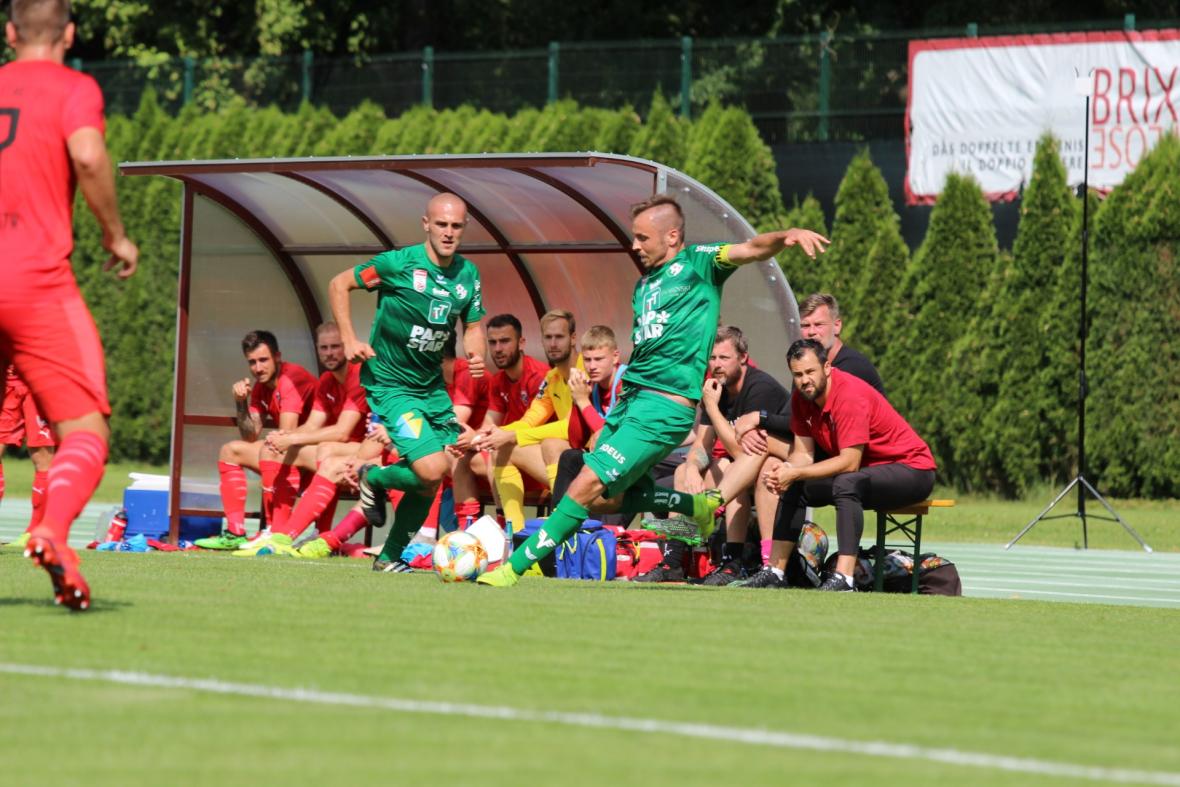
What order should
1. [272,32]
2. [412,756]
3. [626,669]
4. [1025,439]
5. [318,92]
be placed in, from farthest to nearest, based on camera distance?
[272,32] → [318,92] → [1025,439] → [626,669] → [412,756]

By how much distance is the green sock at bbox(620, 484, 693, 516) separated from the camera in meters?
10.7

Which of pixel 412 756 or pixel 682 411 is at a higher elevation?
pixel 682 411

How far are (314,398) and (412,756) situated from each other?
1040 cm

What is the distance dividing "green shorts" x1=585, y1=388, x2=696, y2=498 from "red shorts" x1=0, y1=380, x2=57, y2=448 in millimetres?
6206

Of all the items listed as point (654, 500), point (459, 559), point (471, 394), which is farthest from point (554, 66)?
point (459, 559)

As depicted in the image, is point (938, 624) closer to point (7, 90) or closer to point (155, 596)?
point (155, 596)

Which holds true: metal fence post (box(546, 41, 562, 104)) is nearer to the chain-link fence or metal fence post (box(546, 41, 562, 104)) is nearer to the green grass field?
the chain-link fence

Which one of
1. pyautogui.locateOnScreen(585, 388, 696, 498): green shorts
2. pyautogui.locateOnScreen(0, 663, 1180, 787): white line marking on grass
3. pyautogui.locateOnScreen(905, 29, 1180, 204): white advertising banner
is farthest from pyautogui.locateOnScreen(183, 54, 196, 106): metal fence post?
pyautogui.locateOnScreen(0, 663, 1180, 787): white line marking on grass

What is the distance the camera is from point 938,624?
28.2ft

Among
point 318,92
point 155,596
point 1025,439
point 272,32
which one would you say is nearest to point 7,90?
point 155,596

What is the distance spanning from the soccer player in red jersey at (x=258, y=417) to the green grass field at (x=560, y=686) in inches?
211

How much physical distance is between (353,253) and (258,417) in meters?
1.59

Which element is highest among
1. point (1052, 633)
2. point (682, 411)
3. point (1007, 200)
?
point (1007, 200)

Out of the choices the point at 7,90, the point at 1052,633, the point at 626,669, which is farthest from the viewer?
the point at 1052,633
